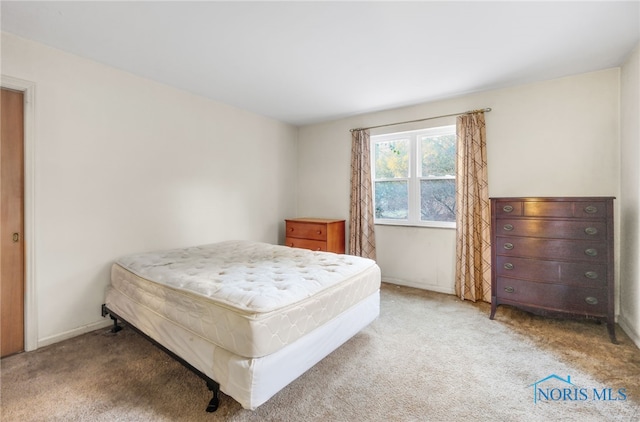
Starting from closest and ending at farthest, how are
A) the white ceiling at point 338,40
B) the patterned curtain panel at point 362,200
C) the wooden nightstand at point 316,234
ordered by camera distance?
the white ceiling at point 338,40 < the wooden nightstand at point 316,234 < the patterned curtain panel at point 362,200

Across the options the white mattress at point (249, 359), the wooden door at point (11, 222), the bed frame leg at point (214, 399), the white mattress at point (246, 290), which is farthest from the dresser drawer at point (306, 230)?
the wooden door at point (11, 222)

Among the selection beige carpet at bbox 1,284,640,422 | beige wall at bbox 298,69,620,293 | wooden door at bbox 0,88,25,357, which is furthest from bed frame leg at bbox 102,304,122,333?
beige wall at bbox 298,69,620,293

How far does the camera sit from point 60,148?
2.29 meters

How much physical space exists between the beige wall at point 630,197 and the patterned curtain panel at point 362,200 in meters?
2.47

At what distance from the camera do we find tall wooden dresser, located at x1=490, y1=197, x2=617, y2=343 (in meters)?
2.24

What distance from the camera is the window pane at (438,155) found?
351cm

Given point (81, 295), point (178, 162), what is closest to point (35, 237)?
point (81, 295)

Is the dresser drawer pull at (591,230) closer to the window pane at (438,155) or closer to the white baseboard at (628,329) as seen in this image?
the white baseboard at (628,329)

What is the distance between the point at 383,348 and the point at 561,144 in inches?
108

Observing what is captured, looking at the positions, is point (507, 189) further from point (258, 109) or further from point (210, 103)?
point (210, 103)

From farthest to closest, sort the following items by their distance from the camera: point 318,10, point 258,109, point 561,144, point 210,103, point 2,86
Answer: point 258,109
point 210,103
point 561,144
point 2,86
point 318,10

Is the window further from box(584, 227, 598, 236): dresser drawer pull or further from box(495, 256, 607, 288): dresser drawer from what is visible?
box(584, 227, 598, 236): dresser drawer pull

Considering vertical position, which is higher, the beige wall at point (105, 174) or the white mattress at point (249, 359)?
the beige wall at point (105, 174)

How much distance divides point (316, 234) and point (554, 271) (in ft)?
8.40
